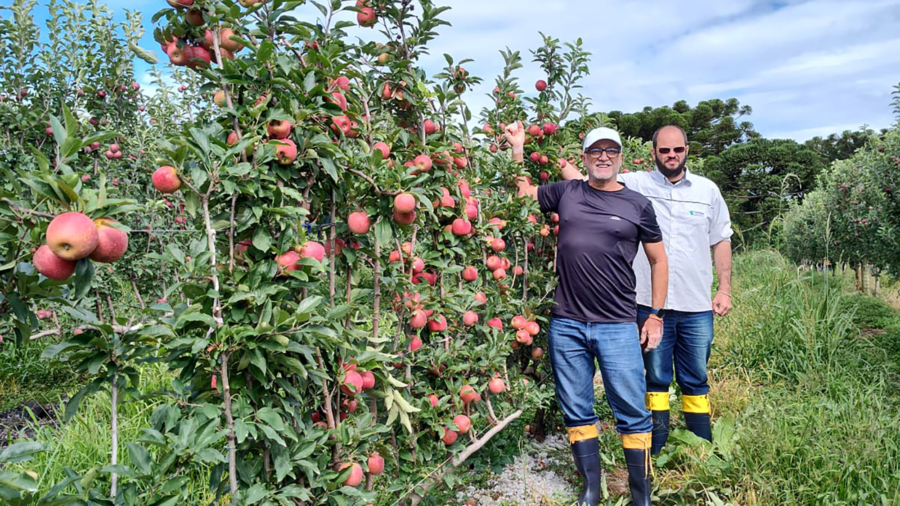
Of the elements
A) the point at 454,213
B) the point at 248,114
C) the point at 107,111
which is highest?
the point at 107,111

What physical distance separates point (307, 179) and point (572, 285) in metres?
1.61

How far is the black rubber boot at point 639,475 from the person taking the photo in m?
2.73

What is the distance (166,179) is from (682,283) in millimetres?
2706

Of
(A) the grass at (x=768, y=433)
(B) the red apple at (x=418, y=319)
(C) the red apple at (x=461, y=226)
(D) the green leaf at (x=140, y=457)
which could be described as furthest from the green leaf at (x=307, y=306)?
(A) the grass at (x=768, y=433)

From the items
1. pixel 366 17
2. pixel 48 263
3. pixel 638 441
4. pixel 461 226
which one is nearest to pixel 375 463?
pixel 461 226

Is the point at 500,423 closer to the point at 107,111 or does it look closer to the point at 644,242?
the point at 644,242

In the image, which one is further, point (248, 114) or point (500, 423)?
point (500, 423)

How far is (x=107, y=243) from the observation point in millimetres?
1062

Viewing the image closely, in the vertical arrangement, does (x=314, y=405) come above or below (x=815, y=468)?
above

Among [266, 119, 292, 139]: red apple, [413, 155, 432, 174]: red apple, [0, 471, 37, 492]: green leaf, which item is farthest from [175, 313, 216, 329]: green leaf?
[413, 155, 432, 174]: red apple

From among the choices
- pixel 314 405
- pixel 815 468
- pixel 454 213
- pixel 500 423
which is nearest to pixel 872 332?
pixel 815 468

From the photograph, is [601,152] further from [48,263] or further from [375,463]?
[48,263]

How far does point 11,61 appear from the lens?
4371mm

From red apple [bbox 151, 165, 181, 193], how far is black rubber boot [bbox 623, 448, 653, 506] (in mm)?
2439
